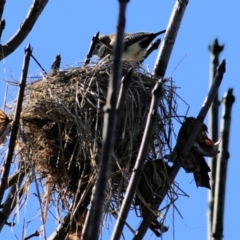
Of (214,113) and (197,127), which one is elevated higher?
(214,113)

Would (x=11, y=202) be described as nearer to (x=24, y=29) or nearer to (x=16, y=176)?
(x=16, y=176)

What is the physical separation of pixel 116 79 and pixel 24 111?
222 cm

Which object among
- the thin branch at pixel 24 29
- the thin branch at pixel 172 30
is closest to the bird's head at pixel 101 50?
the thin branch at pixel 172 30

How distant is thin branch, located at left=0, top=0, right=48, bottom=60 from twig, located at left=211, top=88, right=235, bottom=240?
1.12m

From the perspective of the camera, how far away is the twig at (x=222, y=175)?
8.79 feet

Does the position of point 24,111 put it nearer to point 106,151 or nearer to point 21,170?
point 21,170

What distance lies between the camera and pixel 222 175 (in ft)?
9.09

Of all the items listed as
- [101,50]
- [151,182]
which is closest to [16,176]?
[151,182]

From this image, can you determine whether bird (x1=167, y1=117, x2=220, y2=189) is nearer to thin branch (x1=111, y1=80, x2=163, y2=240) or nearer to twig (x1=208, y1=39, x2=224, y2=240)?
twig (x1=208, y1=39, x2=224, y2=240)

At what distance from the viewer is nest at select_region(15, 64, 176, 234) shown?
3.62m

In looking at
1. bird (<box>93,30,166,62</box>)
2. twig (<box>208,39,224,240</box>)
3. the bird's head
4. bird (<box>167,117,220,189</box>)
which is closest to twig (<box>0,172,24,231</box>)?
bird (<box>167,117,220,189</box>)

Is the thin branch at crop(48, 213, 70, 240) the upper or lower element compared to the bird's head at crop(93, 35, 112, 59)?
lower

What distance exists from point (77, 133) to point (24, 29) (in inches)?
23.2

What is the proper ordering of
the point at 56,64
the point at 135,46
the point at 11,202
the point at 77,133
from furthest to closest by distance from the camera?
the point at 135,46
the point at 56,64
the point at 77,133
the point at 11,202
